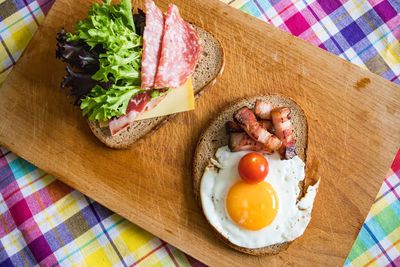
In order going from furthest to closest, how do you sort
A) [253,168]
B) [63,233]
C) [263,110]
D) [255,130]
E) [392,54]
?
[392,54] → [63,233] → [263,110] → [255,130] → [253,168]

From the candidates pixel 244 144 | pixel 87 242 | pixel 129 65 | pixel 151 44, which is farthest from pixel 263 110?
pixel 87 242

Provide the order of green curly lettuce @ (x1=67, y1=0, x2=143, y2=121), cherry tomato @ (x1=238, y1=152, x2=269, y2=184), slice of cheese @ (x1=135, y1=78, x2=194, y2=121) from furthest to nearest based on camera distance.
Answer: slice of cheese @ (x1=135, y1=78, x2=194, y2=121) < cherry tomato @ (x1=238, y1=152, x2=269, y2=184) < green curly lettuce @ (x1=67, y1=0, x2=143, y2=121)

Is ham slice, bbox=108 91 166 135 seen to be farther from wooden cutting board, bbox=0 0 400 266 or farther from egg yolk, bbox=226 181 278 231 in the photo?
egg yolk, bbox=226 181 278 231

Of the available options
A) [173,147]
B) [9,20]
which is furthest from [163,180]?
[9,20]

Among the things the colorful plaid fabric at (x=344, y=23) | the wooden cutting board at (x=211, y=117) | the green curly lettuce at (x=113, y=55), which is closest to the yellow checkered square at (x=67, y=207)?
the wooden cutting board at (x=211, y=117)

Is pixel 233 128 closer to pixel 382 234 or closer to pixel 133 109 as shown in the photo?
pixel 133 109

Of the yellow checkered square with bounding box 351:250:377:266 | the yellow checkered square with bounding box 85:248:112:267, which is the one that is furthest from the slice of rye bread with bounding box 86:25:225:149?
the yellow checkered square with bounding box 351:250:377:266
